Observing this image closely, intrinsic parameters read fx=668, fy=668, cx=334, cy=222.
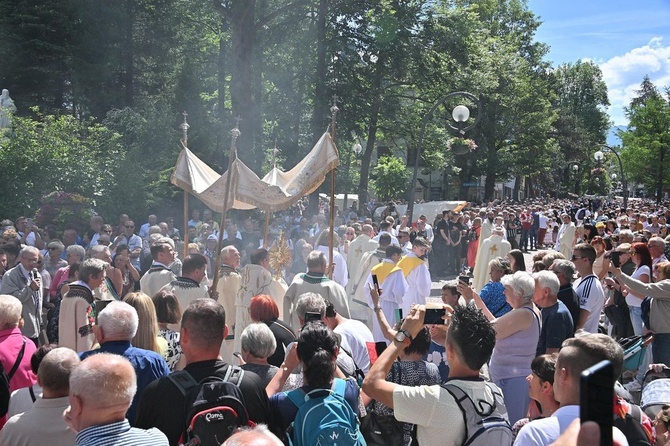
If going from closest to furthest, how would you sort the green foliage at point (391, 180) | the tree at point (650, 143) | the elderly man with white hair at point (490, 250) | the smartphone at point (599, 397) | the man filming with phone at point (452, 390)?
1. the smartphone at point (599, 397)
2. the man filming with phone at point (452, 390)
3. the elderly man with white hair at point (490, 250)
4. the green foliage at point (391, 180)
5. the tree at point (650, 143)

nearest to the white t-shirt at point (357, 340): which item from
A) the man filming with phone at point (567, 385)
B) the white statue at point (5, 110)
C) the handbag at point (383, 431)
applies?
the handbag at point (383, 431)

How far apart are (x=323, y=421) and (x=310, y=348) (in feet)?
1.33

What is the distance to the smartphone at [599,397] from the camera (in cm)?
106

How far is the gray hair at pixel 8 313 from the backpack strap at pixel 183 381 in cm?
196

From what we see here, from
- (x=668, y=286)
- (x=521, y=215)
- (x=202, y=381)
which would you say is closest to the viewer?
(x=202, y=381)

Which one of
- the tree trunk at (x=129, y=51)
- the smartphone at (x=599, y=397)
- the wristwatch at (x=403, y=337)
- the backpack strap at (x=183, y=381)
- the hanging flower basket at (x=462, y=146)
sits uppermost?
the tree trunk at (x=129, y=51)

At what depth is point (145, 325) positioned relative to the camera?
4652 millimetres

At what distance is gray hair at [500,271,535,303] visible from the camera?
17.4 feet

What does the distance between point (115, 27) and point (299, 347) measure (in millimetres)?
32102

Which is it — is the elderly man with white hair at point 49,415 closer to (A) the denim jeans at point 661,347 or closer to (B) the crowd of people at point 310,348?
(B) the crowd of people at point 310,348

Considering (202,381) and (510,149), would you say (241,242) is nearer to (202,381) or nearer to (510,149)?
(202,381)

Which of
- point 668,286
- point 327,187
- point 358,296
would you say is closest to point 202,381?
point 668,286

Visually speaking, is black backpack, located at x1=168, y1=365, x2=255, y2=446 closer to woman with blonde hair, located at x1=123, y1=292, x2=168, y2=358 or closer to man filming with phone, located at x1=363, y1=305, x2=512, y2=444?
man filming with phone, located at x1=363, y1=305, x2=512, y2=444

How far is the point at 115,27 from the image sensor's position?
32.2m
